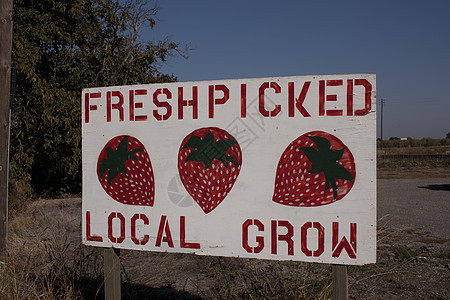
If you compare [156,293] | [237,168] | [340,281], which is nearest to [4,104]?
[156,293]

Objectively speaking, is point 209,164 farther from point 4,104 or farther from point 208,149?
point 4,104

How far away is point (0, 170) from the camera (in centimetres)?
440

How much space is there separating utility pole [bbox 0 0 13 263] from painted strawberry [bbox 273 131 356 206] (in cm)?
365

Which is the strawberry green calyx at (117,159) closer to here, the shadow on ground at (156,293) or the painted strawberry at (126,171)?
the painted strawberry at (126,171)

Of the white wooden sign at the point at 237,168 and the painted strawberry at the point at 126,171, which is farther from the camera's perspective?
the painted strawberry at the point at 126,171

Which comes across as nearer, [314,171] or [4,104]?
[314,171]

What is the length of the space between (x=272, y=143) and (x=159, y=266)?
3168mm

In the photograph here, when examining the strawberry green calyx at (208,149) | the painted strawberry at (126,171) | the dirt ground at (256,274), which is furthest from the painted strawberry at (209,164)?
the dirt ground at (256,274)

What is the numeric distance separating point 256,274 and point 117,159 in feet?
5.03

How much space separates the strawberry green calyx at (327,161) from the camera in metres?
2.18

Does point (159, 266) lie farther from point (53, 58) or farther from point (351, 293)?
point (53, 58)

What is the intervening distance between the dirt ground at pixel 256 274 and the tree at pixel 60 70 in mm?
5344

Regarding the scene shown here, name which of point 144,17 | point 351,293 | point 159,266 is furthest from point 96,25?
point 351,293

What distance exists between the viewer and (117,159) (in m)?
2.64
